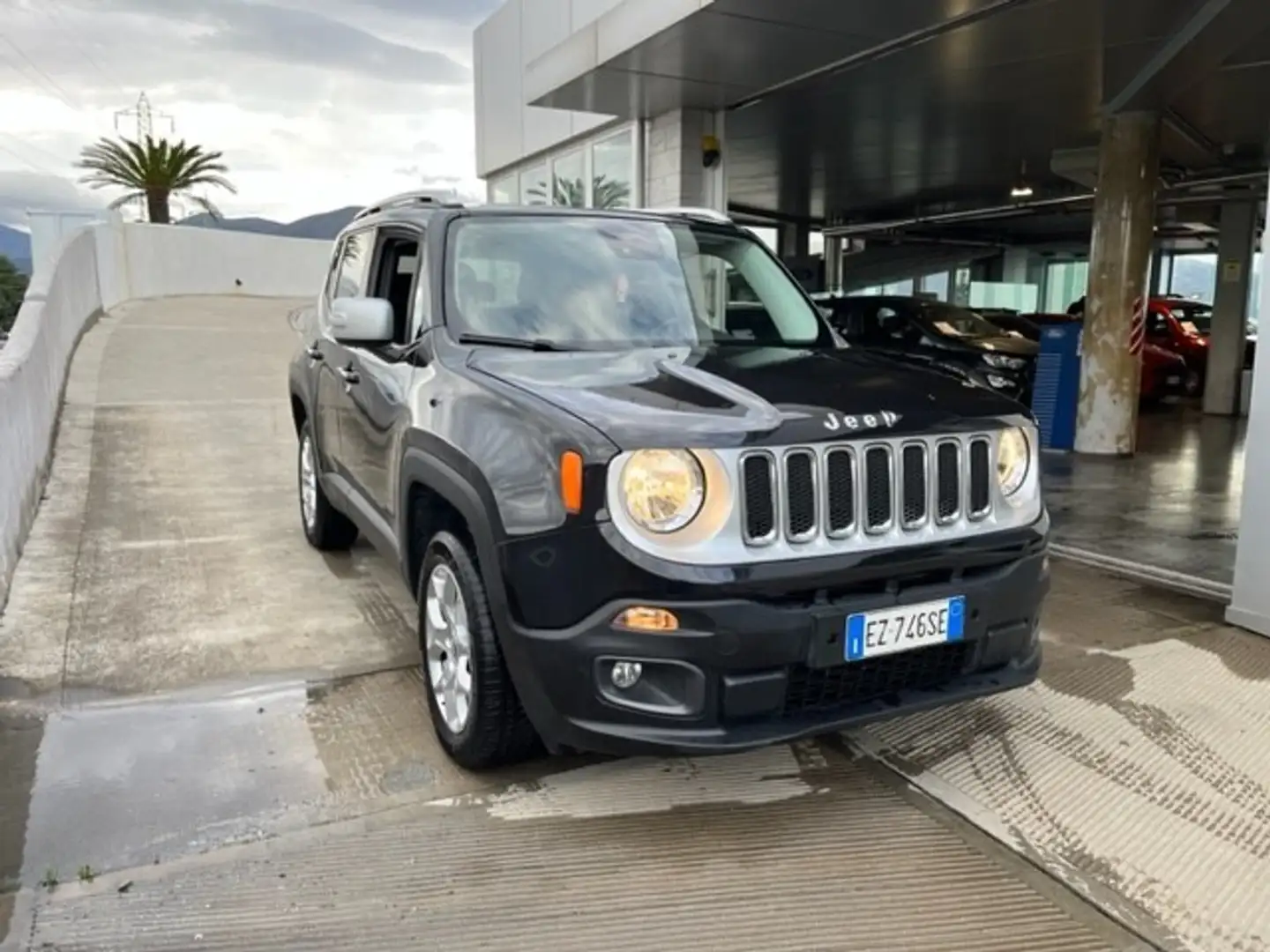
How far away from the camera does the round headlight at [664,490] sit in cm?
270

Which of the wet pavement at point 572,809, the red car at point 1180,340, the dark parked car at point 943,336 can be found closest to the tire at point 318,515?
the wet pavement at point 572,809

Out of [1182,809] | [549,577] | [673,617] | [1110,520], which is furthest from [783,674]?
[1110,520]

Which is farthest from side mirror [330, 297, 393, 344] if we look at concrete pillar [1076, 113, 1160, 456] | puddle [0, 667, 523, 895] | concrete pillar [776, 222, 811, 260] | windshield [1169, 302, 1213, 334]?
concrete pillar [776, 222, 811, 260]

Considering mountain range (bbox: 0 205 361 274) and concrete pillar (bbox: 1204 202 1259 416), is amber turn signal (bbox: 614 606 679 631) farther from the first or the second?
concrete pillar (bbox: 1204 202 1259 416)

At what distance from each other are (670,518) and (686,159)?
913 centimetres

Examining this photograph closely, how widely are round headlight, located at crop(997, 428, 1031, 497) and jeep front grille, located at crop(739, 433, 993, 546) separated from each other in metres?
0.14

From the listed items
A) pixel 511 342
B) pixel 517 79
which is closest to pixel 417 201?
pixel 511 342

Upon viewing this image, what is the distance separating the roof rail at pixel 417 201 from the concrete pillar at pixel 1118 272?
27.9ft

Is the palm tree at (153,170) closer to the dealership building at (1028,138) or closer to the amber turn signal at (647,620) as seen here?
the dealership building at (1028,138)

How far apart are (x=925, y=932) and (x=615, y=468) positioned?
1399 millimetres

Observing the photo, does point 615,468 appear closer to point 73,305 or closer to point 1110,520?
point 1110,520

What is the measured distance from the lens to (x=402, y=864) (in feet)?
9.36

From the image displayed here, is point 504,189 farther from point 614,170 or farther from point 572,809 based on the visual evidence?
point 572,809

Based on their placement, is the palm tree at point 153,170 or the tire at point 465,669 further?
the palm tree at point 153,170
